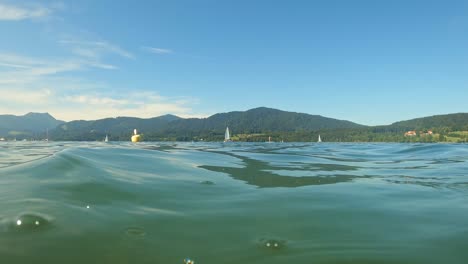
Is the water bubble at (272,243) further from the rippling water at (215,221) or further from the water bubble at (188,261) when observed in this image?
the water bubble at (188,261)

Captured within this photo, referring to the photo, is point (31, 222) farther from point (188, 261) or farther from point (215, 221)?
point (215, 221)

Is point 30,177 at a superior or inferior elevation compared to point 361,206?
superior

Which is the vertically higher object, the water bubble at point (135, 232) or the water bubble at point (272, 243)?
the water bubble at point (135, 232)

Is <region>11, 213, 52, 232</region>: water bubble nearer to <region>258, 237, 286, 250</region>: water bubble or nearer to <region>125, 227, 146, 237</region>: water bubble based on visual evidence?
<region>125, 227, 146, 237</region>: water bubble

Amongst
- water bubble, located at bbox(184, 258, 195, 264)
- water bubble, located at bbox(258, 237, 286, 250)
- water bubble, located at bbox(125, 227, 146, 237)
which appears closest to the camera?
water bubble, located at bbox(184, 258, 195, 264)

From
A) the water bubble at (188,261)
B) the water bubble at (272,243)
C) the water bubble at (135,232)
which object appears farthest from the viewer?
the water bubble at (135,232)

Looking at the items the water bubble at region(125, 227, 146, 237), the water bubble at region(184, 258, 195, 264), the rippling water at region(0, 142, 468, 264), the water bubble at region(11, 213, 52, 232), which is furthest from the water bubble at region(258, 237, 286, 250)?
the water bubble at region(11, 213, 52, 232)

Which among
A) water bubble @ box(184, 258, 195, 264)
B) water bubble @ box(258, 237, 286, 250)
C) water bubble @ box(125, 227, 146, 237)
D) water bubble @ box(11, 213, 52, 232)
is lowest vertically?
water bubble @ box(258, 237, 286, 250)

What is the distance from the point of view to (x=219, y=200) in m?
7.27

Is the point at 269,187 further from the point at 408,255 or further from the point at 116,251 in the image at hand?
the point at 116,251

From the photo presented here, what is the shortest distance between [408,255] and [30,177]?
9.36 m

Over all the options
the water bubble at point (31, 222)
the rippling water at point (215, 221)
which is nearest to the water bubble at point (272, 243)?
the rippling water at point (215, 221)

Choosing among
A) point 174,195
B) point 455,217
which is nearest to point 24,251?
point 174,195

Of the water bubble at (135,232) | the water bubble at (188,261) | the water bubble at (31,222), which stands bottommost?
the water bubble at (188,261)
